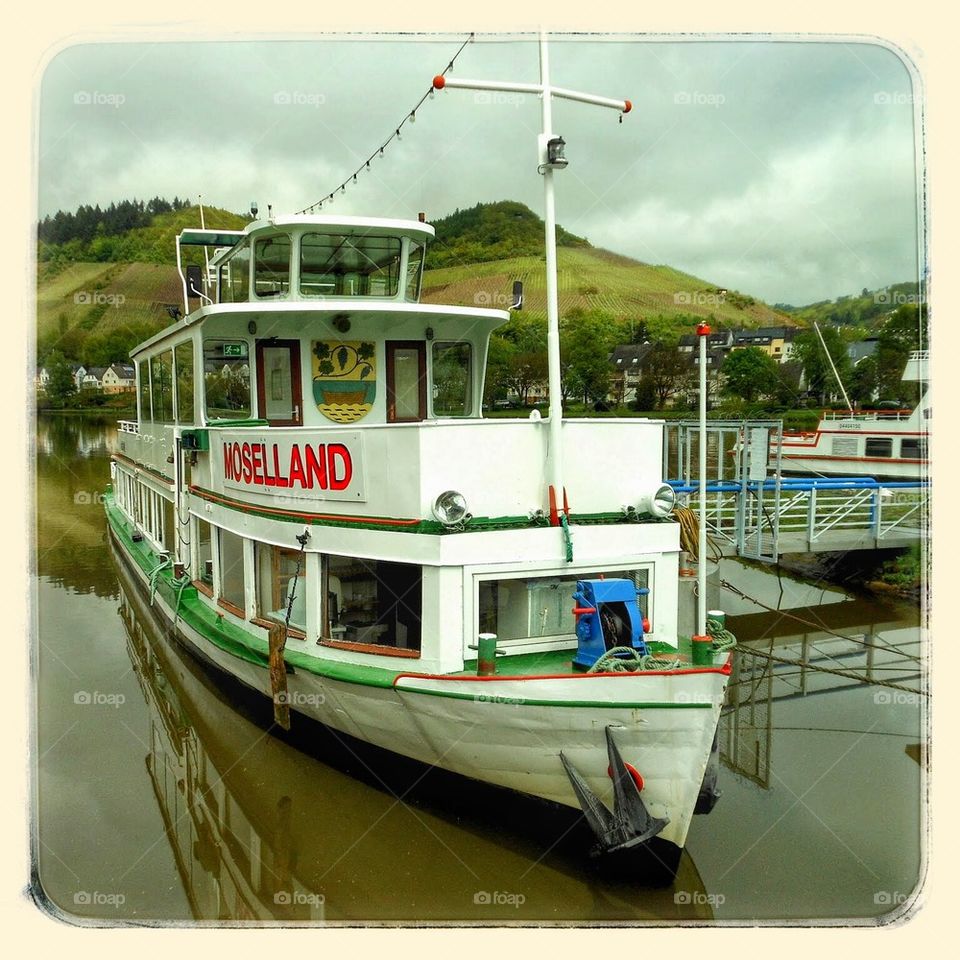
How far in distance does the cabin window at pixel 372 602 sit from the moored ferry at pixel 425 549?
20 mm

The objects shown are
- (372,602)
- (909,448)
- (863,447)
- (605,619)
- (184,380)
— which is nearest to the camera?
(605,619)

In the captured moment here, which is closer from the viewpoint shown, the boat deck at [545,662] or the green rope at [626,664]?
the green rope at [626,664]

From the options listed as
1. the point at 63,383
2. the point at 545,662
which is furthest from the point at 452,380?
the point at 63,383

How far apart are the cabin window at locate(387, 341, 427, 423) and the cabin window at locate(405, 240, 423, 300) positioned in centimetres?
80

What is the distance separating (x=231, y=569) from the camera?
8664mm

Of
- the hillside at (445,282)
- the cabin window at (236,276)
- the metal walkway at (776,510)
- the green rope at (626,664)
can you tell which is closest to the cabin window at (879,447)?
the hillside at (445,282)

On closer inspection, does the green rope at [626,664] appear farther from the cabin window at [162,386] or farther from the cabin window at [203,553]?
the cabin window at [162,386]

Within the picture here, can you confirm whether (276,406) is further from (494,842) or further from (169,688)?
(494,842)

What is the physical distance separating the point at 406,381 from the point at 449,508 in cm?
326

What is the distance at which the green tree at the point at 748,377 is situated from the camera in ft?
122

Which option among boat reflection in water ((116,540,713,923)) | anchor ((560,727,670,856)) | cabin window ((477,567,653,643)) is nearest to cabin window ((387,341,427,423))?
cabin window ((477,567,653,643))

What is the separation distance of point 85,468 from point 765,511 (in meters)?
28.7

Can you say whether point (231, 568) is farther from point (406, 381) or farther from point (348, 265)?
point (348, 265)
